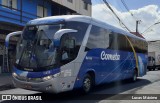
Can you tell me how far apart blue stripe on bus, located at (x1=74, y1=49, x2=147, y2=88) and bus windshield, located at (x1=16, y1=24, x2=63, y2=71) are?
6.00 ft

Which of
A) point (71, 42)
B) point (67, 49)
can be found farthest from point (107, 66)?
point (67, 49)

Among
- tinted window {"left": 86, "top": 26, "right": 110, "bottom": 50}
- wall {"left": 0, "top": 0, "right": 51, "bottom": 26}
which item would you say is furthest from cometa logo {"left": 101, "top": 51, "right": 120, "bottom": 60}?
wall {"left": 0, "top": 0, "right": 51, "bottom": 26}

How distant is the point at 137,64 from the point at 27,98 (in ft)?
37.0

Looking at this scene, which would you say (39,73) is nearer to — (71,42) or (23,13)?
(71,42)

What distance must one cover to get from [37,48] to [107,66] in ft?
16.8

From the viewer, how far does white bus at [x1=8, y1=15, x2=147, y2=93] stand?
36.3ft

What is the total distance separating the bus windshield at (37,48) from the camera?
11172 millimetres

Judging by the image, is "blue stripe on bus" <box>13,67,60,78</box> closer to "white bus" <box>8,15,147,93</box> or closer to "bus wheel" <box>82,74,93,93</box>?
"white bus" <box>8,15,147,93</box>

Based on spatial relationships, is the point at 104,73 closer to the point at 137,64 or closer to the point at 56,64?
the point at 56,64

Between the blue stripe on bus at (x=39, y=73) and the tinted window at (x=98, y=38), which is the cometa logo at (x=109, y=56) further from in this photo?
the blue stripe on bus at (x=39, y=73)

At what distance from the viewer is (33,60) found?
37.1ft

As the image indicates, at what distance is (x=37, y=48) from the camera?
11.5 meters

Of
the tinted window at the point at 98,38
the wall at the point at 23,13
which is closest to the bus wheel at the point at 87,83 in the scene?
the tinted window at the point at 98,38

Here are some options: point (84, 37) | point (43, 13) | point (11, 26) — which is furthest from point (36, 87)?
point (43, 13)
